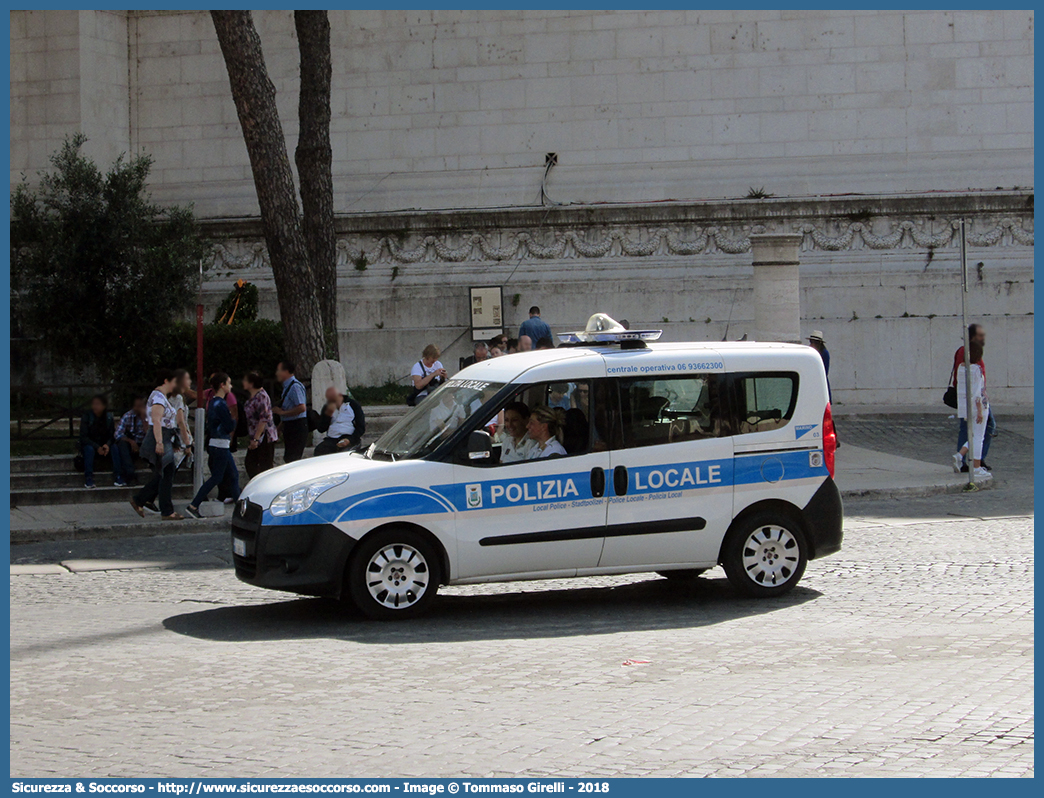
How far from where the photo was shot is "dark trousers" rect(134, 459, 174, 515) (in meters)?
12.8

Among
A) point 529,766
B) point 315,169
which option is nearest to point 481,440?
point 529,766

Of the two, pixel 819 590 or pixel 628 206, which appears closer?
pixel 819 590

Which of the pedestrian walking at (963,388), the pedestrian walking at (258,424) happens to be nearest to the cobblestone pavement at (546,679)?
the pedestrian walking at (258,424)

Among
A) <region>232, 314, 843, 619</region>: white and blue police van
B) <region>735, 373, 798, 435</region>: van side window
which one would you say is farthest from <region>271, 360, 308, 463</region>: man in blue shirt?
<region>735, 373, 798, 435</region>: van side window

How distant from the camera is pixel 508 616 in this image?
8305 millimetres

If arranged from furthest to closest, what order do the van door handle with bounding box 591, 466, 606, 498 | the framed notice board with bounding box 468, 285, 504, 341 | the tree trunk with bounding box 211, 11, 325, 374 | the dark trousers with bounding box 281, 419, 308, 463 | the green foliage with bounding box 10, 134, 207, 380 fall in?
the framed notice board with bounding box 468, 285, 504, 341 → the green foliage with bounding box 10, 134, 207, 380 → the tree trunk with bounding box 211, 11, 325, 374 → the dark trousers with bounding box 281, 419, 308, 463 → the van door handle with bounding box 591, 466, 606, 498

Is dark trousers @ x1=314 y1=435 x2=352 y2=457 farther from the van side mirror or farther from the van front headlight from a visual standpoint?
the van side mirror

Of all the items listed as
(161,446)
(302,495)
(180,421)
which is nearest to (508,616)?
(302,495)

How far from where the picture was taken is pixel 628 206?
2400 cm

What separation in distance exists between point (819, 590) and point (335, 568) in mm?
3645

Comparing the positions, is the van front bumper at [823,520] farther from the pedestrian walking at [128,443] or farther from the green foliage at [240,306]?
the green foliage at [240,306]

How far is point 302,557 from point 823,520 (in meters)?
3.74

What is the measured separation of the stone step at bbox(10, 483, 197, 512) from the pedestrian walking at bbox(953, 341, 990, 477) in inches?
385

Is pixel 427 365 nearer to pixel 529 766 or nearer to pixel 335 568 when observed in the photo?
pixel 335 568
